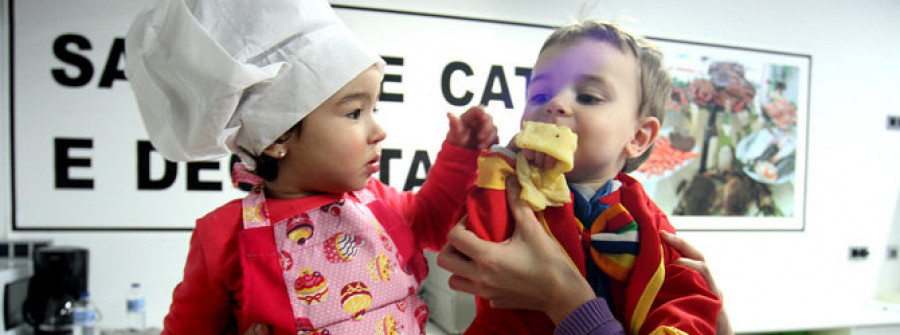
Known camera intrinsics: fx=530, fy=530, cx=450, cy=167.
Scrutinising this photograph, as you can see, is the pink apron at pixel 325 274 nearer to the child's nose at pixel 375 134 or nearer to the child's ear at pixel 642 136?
the child's nose at pixel 375 134

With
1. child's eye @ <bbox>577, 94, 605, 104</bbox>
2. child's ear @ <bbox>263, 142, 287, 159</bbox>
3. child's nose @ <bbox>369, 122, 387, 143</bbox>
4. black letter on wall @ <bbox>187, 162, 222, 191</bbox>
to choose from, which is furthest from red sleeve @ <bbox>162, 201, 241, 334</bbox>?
black letter on wall @ <bbox>187, 162, 222, 191</bbox>

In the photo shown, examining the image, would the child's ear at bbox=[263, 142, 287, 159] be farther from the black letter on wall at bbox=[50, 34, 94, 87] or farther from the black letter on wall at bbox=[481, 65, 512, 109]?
the black letter on wall at bbox=[50, 34, 94, 87]

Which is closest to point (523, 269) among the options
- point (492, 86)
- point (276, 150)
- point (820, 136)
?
point (276, 150)

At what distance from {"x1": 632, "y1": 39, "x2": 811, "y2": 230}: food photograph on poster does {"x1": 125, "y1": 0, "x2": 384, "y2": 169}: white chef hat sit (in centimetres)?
194

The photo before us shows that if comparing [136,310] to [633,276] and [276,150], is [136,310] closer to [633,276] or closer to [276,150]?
[276,150]

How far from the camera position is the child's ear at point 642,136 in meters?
0.81

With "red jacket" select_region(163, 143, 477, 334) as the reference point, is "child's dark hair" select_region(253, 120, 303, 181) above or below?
above

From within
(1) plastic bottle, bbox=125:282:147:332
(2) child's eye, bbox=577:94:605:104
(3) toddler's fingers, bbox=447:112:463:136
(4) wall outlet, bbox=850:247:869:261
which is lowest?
(1) plastic bottle, bbox=125:282:147:332

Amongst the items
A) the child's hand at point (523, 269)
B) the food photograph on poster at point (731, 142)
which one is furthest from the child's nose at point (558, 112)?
the food photograph on poster at point (731, 142)

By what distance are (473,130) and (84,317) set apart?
1514 millimetres

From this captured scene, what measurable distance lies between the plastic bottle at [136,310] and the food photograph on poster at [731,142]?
207cm

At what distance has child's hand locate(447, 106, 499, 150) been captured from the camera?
92cm

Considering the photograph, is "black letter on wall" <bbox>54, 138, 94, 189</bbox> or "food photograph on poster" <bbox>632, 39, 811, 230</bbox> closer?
"black letter on wall" <bbox>54, 138, 94, 189</bbox>

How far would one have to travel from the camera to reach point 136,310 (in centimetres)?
179
